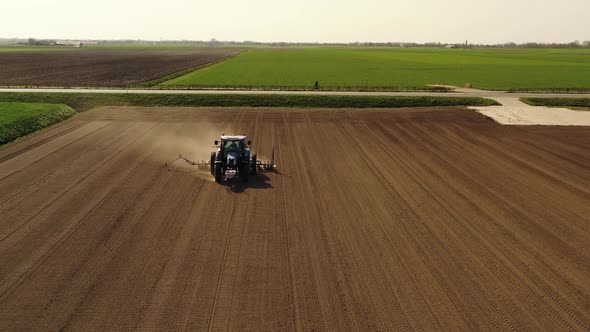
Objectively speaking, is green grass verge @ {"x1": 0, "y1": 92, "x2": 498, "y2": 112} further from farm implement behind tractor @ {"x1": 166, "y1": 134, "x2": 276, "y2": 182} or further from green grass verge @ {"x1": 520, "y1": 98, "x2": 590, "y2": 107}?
farm implement behind tractor @ {"x1": 166, "y1": 134, "x2": 276, "y2": 182}

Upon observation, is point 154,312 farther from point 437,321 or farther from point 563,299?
point 563,299

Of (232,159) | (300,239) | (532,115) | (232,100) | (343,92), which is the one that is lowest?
(300,239)

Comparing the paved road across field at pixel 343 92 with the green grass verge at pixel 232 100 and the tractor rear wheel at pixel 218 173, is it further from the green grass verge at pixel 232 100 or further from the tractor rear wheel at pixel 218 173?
the tractor rear wheel at pixel 218 173

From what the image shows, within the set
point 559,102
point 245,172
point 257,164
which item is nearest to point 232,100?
point 257,164

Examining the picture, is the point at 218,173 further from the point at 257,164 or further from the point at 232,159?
the point at 257,164

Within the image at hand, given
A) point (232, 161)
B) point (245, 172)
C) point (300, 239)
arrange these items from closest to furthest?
1. point (300, 239)
2. point (232, 161)
3. point (245, 172)

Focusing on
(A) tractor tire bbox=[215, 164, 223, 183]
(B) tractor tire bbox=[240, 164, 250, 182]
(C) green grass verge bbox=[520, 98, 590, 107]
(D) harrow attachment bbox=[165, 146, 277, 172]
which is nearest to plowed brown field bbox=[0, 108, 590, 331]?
(B) tractor tire bbox=[240, 164, 250, 182]

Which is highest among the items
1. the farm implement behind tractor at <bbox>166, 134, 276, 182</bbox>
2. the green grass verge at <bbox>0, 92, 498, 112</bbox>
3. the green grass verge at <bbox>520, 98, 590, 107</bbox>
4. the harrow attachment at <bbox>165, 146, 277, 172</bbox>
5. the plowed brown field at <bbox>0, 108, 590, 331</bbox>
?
the green grass verge at <bbox>520, 98, 590, 107</bbox>
